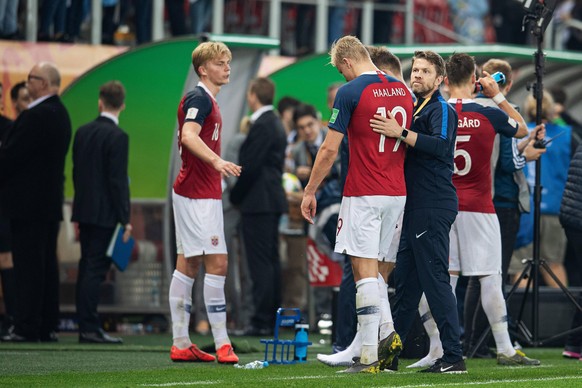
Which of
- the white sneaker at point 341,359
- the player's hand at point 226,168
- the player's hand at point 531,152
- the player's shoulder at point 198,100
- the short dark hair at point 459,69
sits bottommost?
the white sneaker at point 341,359

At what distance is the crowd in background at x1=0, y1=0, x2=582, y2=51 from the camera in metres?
16.7

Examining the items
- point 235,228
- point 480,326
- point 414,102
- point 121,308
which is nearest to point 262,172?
point 235,228

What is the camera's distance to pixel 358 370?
9.30m

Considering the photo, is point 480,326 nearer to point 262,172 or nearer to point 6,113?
point 262,172

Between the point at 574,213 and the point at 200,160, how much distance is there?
3.13 m

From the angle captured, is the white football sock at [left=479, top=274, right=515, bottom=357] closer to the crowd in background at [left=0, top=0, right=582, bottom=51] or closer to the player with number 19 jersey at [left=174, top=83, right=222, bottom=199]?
the player with number 19 jersey at [left=174, top=83, right=222, bottom=199]

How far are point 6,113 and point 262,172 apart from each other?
8.73ft

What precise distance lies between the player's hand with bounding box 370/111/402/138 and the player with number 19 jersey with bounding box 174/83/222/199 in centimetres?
149

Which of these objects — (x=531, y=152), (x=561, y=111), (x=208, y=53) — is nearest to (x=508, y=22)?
(x=561, y=111)

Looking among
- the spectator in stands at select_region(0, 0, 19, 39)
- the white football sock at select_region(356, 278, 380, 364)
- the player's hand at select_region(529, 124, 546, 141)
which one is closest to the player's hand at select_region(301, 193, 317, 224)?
the white football sock at select_region(356, 278, 380, 364)

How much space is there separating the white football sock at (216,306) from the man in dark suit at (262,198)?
382cm

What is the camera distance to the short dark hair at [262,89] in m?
14.1

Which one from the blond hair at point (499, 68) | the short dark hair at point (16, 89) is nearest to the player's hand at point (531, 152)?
the blond hair at point (499, 68)

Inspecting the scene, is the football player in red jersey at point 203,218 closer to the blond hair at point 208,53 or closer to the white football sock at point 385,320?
the blond hair at point 208,53
